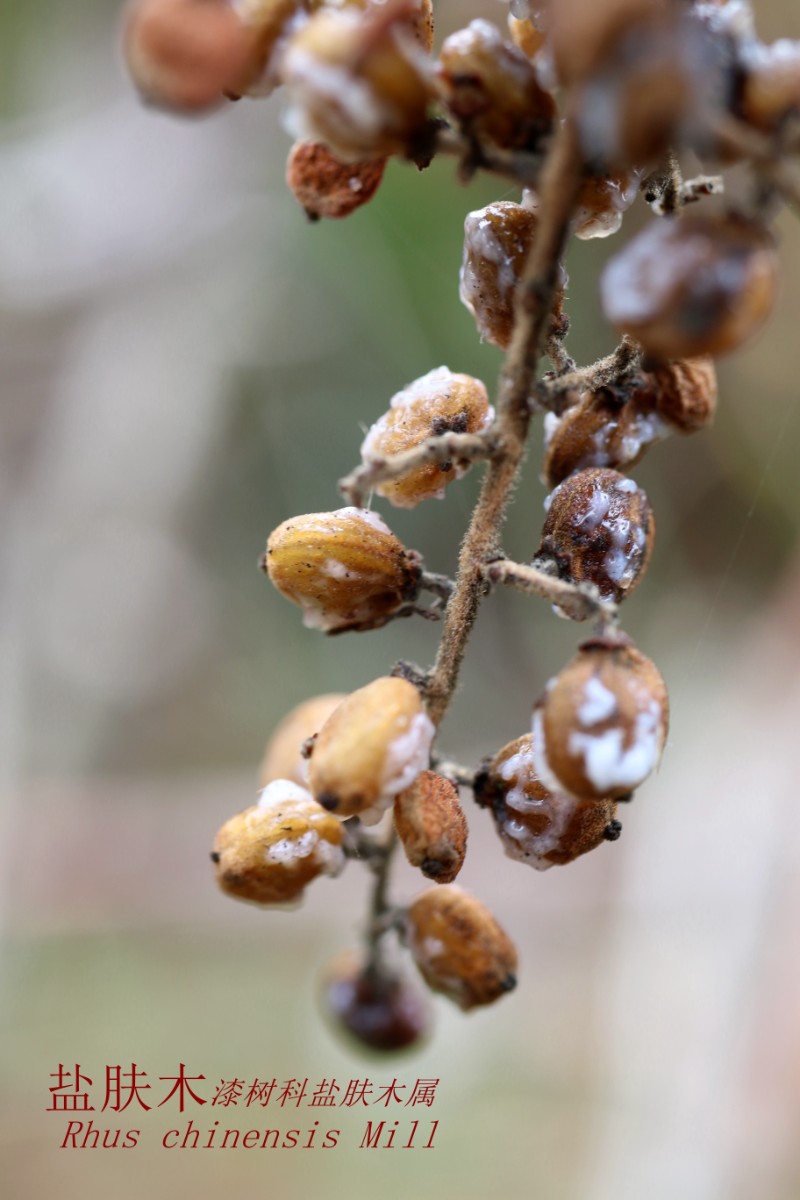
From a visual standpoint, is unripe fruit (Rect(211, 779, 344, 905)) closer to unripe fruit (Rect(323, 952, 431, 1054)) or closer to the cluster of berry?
the cluster of berry

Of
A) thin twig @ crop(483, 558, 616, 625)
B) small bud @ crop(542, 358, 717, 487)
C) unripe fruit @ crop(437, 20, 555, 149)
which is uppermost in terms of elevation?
unripe fruit @ crop(437, 20, 555, 149)

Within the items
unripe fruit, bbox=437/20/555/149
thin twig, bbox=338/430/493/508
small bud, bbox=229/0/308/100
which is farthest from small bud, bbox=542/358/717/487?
small bud, bbox=229/0/308/100

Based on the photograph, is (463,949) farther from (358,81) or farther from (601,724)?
(358,81)

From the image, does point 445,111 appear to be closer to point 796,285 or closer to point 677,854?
point 677,854

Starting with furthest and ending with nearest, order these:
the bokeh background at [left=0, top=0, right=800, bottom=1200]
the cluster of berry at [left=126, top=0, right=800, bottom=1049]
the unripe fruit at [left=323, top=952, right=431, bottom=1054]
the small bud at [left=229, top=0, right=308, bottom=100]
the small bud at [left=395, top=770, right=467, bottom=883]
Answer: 1. the bokeh background at [left=0, top=0, right=800, bottom=1200]
2. the unripe fruit at [left=323, top=952, right=431, bottom=1054]
3. the small bud at [left=395, top=770, right=467, bottom=883]
4. the small bud at [left=229, top=0, right=308, bottom=100]
5. the cluster of berry at [left=126, top=0, right=800, bottom=1049]

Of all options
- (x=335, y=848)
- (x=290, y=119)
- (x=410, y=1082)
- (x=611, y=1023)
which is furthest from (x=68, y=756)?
(x=290, y=119)

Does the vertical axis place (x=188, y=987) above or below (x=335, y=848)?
below
